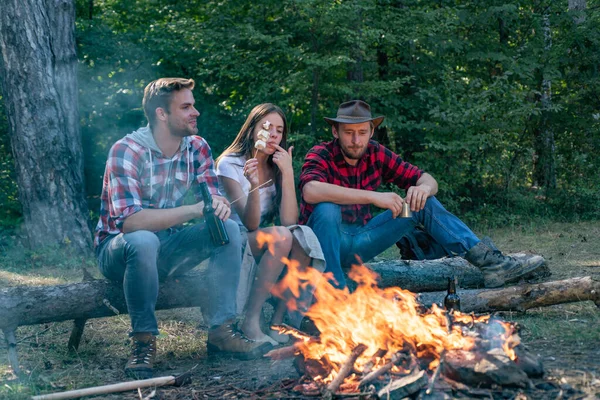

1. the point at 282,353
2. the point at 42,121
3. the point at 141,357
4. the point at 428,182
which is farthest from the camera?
the point at 42,121

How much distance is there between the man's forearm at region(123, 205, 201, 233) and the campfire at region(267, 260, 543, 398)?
0.94 m

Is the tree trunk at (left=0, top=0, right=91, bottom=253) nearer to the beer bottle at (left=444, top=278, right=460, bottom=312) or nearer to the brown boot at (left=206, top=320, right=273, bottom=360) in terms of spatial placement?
the brown boot at (left=206, top=320, right=273, bottom=360)

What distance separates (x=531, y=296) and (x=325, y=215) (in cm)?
159

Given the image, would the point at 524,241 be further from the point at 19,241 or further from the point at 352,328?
the point at 19,241

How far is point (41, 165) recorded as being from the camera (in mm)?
8773

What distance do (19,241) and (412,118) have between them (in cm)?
649

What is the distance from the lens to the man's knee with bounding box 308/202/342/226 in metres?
4.89

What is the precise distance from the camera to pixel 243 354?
449cm

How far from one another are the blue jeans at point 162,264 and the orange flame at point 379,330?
25.0 inches

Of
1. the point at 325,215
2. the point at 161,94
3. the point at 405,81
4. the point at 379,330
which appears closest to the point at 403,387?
the point at 379,330

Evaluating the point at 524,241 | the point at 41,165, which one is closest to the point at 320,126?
the point at 524,241

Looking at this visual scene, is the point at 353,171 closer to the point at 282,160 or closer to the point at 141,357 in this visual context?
the point at 282,160

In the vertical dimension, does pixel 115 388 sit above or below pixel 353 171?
below

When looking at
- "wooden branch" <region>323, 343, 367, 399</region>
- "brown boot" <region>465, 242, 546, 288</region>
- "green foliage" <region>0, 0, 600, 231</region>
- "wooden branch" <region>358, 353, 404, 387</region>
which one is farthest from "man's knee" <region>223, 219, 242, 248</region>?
"green foliage" <region>0, 0, 600, 231</region>
